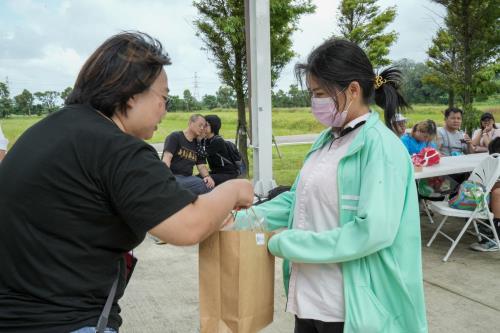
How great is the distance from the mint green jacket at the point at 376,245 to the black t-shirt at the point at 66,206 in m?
0.49

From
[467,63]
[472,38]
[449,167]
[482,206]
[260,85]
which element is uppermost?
[472,38]

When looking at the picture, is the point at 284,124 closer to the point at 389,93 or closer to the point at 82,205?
the point at 389,93

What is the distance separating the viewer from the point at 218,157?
20.7 ft

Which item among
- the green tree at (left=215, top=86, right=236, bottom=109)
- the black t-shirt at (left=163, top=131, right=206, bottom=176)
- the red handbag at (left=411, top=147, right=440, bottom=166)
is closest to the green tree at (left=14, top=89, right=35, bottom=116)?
the black t-shirt at (left=163, top=131, right=206, bottom=176)

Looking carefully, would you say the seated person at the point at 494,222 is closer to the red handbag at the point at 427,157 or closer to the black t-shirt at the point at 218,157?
the red handbag at the point at 427,157

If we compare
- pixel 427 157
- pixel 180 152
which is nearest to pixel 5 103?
pixel 180 152

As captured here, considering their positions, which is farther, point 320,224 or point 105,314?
point 320,224

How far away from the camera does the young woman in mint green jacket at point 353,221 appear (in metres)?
1.32

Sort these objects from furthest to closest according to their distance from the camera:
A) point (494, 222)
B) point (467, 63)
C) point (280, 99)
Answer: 1. point (467, 63)
2. point (280, 99)
3. point (494, 222)

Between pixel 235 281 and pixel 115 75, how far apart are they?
0.71 metres

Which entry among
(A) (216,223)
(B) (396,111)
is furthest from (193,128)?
(A) (216,223)

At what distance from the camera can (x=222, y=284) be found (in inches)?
56.8

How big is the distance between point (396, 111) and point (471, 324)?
6.91ft

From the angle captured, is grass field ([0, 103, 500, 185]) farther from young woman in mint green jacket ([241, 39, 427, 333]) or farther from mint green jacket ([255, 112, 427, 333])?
mint green jacket ([255, 112, 427, 333])
